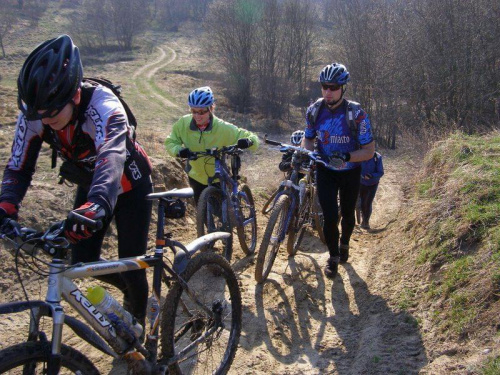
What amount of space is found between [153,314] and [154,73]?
1680 inches

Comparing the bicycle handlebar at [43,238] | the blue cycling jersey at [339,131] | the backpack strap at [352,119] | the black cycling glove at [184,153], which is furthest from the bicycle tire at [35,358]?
the backpack strap at [352,119]

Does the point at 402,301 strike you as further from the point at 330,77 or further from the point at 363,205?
the point at 363,205

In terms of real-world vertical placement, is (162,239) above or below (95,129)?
below

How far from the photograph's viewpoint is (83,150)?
3002 millimetres

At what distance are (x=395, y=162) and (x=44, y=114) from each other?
16251 mm

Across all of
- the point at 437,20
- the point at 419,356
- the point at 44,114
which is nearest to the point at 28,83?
the point at 44,114

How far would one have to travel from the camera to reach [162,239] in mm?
2955

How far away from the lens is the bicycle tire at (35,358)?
2.12m

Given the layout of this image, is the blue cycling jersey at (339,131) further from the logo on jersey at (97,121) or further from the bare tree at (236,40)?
the bare tree at (236,40)

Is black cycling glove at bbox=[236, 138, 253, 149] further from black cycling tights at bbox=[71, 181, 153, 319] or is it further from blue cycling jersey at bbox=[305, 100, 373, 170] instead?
black cycling tights at bbox=[71, 181, 153, 319]

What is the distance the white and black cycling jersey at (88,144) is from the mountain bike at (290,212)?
2.20 metres

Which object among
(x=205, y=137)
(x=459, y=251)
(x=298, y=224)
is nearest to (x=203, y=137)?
(x=205, y=137)

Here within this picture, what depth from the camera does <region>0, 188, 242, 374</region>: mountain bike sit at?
2242 millimetres

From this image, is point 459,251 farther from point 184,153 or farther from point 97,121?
point 97,121
